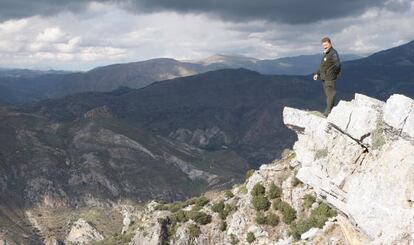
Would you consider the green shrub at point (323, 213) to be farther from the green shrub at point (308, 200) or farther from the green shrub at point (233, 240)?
the green shrub at point (233, 240)

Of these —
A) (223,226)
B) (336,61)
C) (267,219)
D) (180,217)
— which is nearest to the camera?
(336,61)

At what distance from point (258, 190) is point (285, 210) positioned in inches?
260

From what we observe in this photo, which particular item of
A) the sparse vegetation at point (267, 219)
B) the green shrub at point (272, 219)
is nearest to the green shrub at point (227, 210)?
the sparse vegetation at point (267, 219)

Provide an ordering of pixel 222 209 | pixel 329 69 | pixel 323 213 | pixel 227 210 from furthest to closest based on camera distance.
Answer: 1. pixel 222 209
2. pixel 227 210
3. pixel 323 213
4. pixel 329 69

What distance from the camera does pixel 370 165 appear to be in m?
29.5

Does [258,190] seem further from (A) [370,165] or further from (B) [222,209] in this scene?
(A) [370,165]

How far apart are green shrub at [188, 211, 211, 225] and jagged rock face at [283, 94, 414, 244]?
3492 centimetres

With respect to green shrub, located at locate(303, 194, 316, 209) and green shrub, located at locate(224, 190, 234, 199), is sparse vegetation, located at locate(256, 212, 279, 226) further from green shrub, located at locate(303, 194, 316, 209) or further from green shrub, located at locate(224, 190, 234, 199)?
green shrub, located at locate(224, 190, 234, 199)

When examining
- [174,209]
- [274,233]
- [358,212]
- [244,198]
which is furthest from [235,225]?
[358,212]

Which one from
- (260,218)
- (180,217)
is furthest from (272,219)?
(180,217)

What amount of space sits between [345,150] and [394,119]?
5286mm

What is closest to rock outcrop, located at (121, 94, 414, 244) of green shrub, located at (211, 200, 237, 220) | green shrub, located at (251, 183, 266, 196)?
green shrub, located at (251, 183, 266, 196)

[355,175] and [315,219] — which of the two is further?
[315,219]

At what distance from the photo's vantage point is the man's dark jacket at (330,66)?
33.3m
